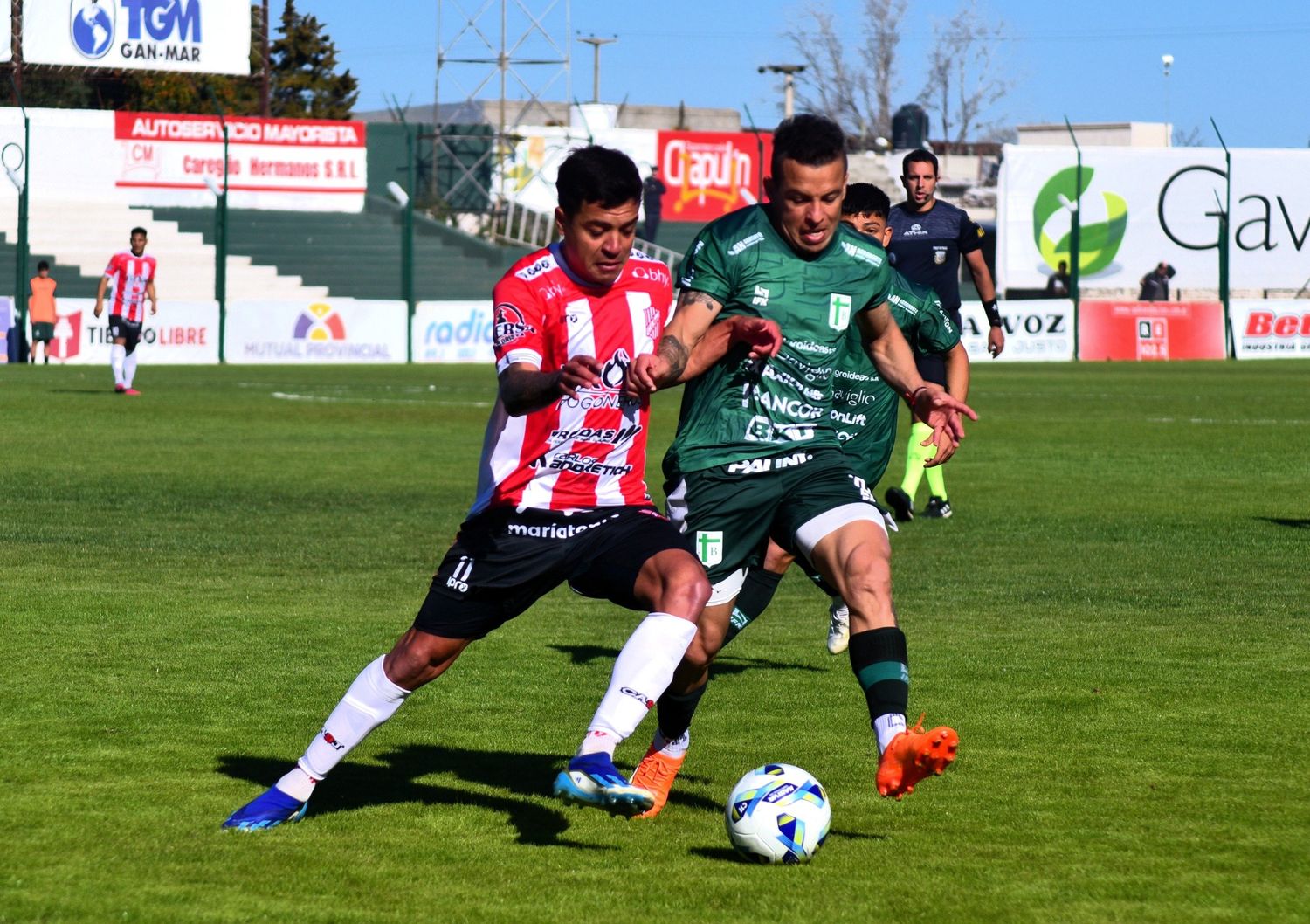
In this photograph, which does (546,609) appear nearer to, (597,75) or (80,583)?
(80,583)

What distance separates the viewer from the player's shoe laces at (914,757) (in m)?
4.89

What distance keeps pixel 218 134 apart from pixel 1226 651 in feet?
129

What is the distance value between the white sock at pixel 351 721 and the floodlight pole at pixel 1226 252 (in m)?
38.4

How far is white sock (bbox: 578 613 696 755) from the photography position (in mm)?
4953

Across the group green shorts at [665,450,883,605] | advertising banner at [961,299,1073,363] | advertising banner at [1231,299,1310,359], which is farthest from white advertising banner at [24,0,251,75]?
green shorts at [665,450,883,605]

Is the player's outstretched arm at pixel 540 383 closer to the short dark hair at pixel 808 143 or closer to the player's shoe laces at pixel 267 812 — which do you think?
the short dark hair at pixel 808 143

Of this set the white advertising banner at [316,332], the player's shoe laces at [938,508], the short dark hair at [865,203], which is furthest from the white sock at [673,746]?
the white advertising banner at [316,332]

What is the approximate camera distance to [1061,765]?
20.1 feet

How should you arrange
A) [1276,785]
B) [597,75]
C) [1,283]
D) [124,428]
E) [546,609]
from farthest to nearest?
1. [597,75]
2. [1,283]
3. [124,428]
4. [546,609]
5. [1276,785]

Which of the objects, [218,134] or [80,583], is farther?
[218,134]

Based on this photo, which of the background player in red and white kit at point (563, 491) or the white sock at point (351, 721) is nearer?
the background player in red and white kit at point (563, 491)

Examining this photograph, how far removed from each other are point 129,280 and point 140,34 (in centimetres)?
2420

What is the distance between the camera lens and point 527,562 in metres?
5.24

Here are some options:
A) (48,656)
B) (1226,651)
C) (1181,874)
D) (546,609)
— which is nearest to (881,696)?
(1181,874)
